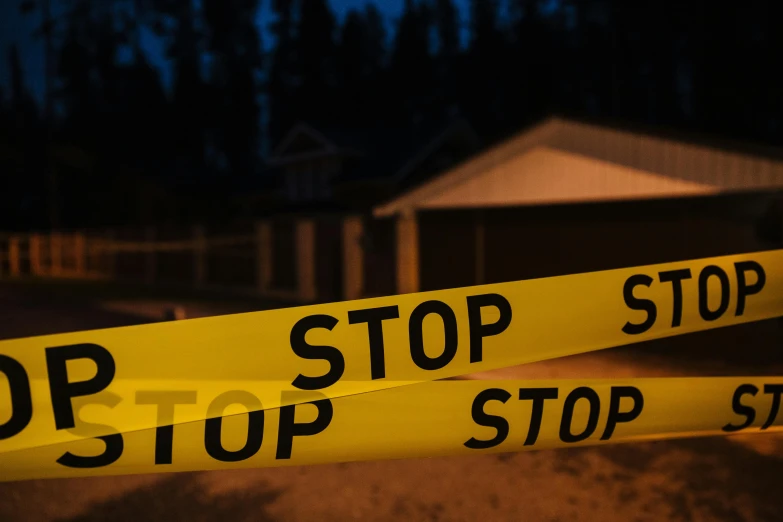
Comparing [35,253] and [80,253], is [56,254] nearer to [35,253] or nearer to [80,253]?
[35,253]

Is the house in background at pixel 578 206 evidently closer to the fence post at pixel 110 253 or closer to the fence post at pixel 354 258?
the fence post at pixel 354 258

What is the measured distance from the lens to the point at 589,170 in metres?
9.31

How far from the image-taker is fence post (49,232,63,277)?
25.6 metres

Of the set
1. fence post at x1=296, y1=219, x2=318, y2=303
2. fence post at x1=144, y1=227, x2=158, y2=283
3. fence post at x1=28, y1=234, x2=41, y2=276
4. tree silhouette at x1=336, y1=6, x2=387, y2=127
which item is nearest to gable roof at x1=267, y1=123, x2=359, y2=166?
fence post at x1=144, y1=227, x2=158, y2=283

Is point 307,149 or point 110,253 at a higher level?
point 307,149

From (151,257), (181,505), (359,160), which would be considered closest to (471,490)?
(181,505)

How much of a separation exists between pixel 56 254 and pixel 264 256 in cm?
1463

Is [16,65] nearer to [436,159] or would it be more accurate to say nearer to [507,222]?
[436,159]

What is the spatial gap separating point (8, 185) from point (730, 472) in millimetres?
42576

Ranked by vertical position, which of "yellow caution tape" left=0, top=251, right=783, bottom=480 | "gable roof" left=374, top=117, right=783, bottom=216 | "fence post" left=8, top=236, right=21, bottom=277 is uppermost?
"gable roof" left=374, top=117, right=783, bottom=216

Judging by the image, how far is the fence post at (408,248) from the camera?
12.0 m

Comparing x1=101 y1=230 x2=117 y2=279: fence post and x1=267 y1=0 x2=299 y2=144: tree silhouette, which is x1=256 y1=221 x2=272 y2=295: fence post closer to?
x1=101 y1=230 x2=117 y2=279: fence post

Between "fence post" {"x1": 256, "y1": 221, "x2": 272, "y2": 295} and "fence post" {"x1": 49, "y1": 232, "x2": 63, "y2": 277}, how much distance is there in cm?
1398

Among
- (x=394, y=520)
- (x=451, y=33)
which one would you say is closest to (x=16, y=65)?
(x=451, y=33)
